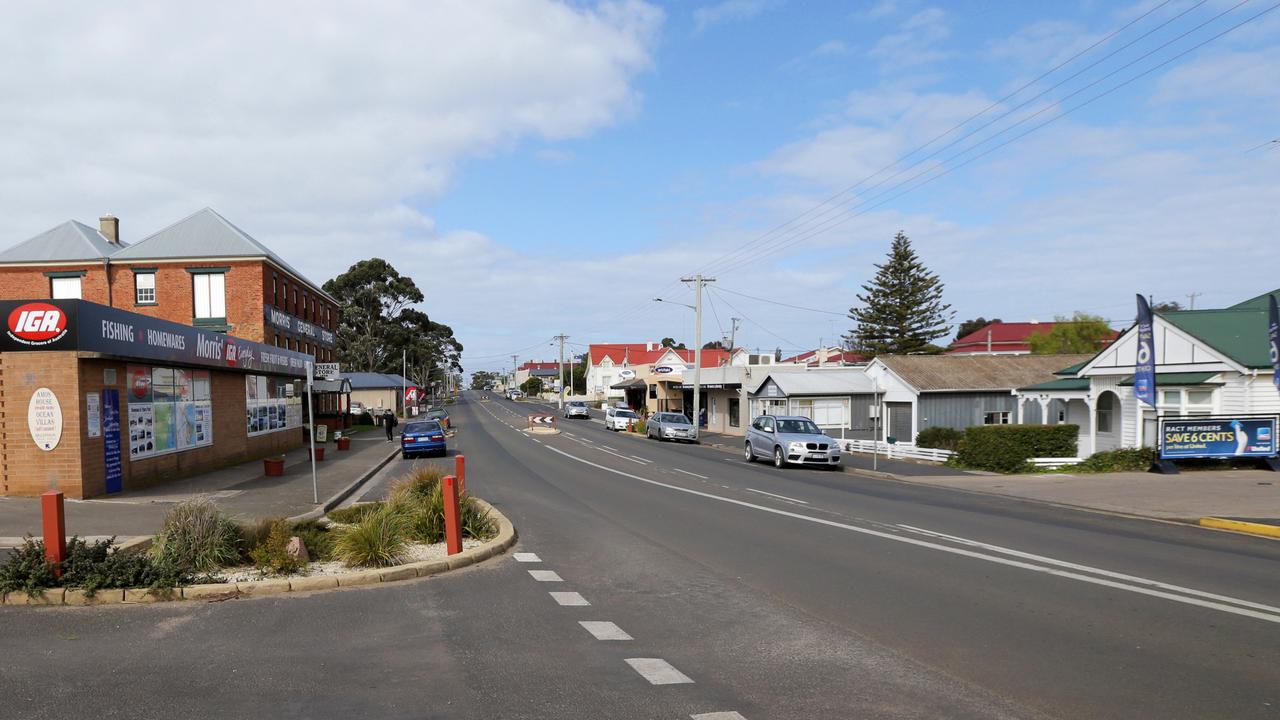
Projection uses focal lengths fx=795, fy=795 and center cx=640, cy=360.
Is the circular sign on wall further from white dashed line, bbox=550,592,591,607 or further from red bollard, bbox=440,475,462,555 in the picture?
white dashed line, bbox=550,592,591,607

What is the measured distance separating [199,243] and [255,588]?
1404 inches

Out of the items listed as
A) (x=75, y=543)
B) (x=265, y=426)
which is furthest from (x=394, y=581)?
(x=265, y=426)

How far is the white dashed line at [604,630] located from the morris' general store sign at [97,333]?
12.7 metres

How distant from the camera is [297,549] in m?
9.16

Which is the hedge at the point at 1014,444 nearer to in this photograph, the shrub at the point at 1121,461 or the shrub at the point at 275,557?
the shrub at the point at 1121,461

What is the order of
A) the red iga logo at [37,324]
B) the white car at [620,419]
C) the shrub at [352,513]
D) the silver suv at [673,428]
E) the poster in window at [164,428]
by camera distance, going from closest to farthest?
the shrub at [352,513], the red iga logo at [37,324], the poster in window at [164,428], the silver suv at [673,428], the white car at [620,419]

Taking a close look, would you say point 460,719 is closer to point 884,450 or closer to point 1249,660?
point 1249,660

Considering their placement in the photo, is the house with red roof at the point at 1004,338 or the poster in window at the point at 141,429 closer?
the poster in window at the point at 141,429

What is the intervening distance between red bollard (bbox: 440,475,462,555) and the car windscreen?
19.6 m

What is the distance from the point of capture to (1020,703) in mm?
5102

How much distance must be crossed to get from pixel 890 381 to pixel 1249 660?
32.0m

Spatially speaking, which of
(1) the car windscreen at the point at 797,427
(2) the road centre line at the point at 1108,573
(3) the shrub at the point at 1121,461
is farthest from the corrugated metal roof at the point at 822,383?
(2) the road centre line at the point at 1108,573

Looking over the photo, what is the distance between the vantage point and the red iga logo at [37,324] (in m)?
14.4

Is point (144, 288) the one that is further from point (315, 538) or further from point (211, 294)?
point (315, 538)
